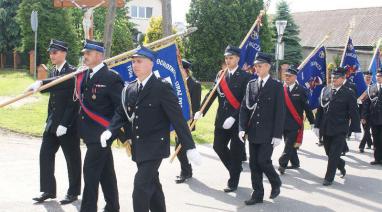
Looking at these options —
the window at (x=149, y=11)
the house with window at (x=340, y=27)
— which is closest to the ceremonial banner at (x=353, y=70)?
the house with window at (x=340, y=27)

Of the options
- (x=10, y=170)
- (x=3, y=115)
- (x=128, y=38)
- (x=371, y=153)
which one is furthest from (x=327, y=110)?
(x=128, y=38)

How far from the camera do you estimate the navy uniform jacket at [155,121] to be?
17.2 feet

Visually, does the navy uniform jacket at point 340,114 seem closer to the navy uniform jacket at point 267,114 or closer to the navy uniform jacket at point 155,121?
→ the navy uniform jacket at point 267,114

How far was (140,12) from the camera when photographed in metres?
55.4

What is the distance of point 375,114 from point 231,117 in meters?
4.39

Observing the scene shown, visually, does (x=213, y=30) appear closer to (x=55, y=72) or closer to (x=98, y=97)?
(x=55, y=72)

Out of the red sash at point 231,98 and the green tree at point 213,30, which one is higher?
the green tree at point 213,30

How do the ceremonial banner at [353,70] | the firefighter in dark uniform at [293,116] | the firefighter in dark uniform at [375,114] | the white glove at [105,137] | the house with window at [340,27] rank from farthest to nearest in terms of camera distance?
the house with window at [340,27], the ceremonial banner at [353,70], the firefighter in dark uniform at [375,114], the firefighter in dark uniform at [293,116], the white glove at [105,137]

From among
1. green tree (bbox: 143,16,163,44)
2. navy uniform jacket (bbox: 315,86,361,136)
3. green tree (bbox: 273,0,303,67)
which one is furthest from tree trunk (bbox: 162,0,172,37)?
green tree (bbox: 273,0,303,67)

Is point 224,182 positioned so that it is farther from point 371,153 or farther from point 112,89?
point 371,153

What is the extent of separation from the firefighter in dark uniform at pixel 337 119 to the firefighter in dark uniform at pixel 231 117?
161 centimetres

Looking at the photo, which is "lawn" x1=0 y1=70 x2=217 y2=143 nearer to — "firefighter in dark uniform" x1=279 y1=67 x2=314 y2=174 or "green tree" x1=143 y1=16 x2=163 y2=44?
"firefighter in dark uniform" x1=279 y1=67 x2=314 y2=174

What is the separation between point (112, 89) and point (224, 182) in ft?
9.98

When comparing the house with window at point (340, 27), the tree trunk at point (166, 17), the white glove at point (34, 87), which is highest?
the house with window at point (340, 27)
